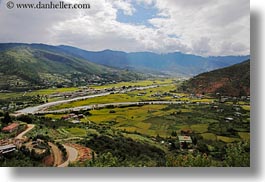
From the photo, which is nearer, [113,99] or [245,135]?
[245,135]

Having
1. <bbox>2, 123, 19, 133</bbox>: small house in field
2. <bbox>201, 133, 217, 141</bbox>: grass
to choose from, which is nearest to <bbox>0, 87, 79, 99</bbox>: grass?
<bbox>2, 123, 19, 133</bbox>: small house in field

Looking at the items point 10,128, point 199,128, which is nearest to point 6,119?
point 10,128

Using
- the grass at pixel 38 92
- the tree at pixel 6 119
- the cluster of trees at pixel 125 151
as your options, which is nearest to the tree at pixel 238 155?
the cluster of trees at pixel 125 151

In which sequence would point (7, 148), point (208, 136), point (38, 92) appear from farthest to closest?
1. point (38, 92)
2. point (208, 136)
3. point (7, 148)

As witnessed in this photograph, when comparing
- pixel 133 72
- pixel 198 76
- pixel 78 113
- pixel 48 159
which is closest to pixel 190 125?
pixel 198 76

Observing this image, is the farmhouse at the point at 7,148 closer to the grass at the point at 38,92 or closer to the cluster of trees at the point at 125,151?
the grass at the point at 38,92

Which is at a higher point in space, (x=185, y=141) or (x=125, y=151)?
(x=185, y=141)

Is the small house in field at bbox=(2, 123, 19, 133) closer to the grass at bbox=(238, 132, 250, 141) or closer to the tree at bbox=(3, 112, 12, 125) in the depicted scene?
the tree at bbox=(3, 112, 12, 125)

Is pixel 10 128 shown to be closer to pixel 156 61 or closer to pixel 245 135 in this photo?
pixel 156 61

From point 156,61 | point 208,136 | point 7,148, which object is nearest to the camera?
point 7,148
